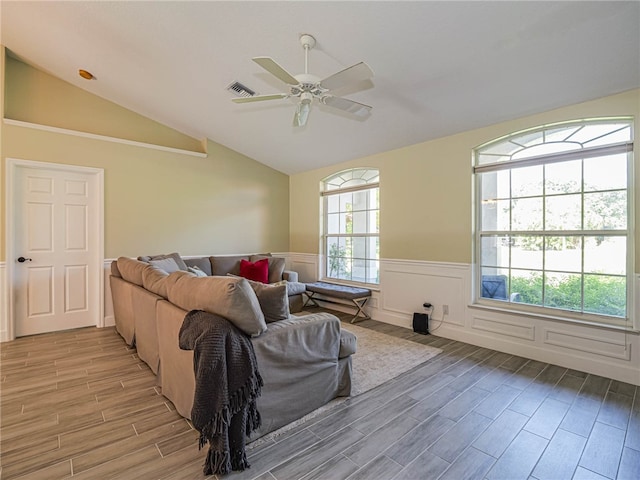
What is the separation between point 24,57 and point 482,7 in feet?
17.2

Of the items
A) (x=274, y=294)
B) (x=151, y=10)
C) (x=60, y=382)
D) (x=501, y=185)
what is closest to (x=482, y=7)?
(x=501, y=185)

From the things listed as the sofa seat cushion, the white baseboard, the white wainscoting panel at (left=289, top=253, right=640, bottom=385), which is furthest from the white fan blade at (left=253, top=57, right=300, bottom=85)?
the white baseboard

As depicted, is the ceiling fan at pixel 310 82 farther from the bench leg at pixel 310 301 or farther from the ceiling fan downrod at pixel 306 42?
the bench leg at pixel 310 301

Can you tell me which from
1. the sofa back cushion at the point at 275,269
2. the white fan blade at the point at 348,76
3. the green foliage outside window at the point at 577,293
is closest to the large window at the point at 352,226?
the sofa back cushion at the point at 275,269

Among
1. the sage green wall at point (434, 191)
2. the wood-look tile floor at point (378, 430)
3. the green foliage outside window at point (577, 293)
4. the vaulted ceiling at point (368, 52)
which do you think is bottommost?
the wood-look tile floor at point (378, 430)

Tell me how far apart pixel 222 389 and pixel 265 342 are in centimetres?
38

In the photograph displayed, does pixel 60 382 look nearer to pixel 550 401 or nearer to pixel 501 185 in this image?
pixel 550 401

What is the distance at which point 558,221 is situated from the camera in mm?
3191

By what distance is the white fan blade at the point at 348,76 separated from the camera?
208 centimetres

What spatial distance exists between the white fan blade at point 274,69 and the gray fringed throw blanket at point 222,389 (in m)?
1.69

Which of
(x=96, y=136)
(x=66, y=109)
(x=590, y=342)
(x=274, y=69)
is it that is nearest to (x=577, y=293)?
(x=590, y=342)

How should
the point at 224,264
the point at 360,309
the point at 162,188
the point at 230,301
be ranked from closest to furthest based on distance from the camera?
the point at 230,301
the point at 360,309
the point at 162,188
the point at 224,264

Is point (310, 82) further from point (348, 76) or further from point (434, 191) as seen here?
point (434, 191)

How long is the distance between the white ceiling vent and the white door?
7.98ft
